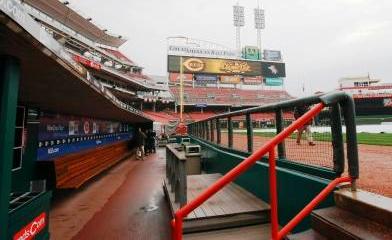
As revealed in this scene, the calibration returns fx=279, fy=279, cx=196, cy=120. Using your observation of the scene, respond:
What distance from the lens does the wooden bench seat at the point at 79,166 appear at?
6372 millimetres

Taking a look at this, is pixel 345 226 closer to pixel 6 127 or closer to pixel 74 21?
pixel 6 127

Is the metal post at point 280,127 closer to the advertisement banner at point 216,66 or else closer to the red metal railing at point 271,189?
the red metal railing at point 271,189

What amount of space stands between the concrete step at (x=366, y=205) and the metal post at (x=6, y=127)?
3.07 metres

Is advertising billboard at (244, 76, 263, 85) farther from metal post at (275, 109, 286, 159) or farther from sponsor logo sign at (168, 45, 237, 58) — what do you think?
metal post at (275, 109, 286, 159)

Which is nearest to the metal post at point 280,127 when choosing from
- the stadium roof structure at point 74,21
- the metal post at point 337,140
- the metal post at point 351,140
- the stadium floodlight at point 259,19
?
the metal post at point 337,140

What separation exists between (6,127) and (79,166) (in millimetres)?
5634

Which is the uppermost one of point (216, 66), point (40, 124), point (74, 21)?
Answer: point (74, 21)

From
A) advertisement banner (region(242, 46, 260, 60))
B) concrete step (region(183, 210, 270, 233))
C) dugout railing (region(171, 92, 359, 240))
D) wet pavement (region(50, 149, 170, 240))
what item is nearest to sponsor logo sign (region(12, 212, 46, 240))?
wet pavement (region(50, 149, 170, 240))

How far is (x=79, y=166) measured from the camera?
7.99 meters

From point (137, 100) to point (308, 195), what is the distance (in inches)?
1795

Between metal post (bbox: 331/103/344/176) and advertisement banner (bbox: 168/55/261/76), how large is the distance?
43060 mm

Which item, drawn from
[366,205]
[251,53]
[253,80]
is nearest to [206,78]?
[253,80]

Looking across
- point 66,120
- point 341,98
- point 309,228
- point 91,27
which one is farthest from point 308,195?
point 91,27

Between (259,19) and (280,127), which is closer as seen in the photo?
(280,127)
